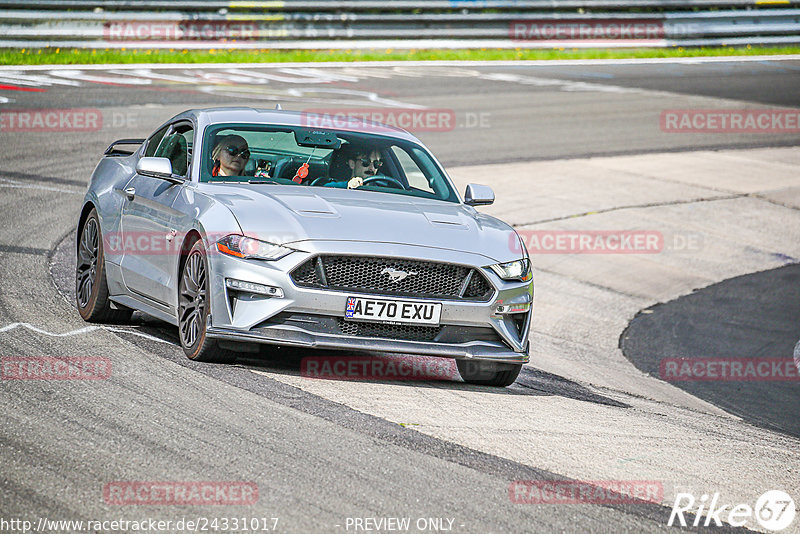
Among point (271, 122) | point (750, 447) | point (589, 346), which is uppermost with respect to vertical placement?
point (271, 122)

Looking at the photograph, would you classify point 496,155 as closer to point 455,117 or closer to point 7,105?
point 455,117

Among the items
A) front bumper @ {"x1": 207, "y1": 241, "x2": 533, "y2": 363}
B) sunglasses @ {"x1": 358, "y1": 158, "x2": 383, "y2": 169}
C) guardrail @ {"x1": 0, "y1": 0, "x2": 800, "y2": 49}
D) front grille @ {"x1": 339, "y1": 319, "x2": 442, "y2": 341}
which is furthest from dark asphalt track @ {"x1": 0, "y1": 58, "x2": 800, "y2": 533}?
guardrail @ {"x1": 0, "y1": 0, "x2": 800, "y2": 49}

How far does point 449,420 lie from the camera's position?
20.9 ft

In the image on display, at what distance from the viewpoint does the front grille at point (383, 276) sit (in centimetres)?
683

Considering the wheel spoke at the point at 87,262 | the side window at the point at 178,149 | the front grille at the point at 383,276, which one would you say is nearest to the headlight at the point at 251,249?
the front grille at the point at 383,276

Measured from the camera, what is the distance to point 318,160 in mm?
8312

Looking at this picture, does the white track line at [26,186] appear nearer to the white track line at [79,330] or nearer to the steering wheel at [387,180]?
the white track line at [79,330]

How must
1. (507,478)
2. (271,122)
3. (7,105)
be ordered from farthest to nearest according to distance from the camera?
1. (7,105)
2. (271,122)
3. (507,478)

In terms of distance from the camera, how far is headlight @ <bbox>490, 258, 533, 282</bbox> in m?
7.26

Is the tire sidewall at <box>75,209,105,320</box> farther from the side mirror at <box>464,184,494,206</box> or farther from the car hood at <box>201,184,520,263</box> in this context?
the side mirror at <box>464,184,494,206</box>

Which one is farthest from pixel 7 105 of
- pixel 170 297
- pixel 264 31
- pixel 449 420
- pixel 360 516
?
pixel 360 516

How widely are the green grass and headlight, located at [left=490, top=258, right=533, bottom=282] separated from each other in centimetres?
1827

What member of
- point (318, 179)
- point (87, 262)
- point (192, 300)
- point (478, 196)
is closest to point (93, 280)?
point (87, 262)

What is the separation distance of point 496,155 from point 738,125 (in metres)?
7.22
